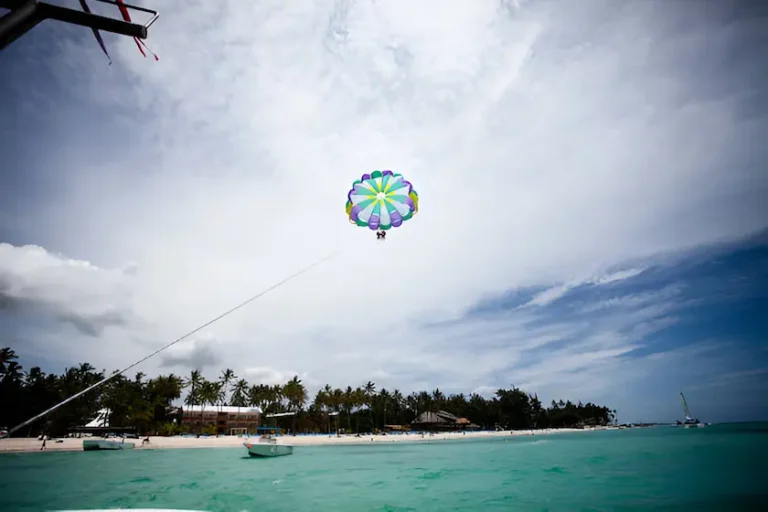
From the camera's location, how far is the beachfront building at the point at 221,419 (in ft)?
206

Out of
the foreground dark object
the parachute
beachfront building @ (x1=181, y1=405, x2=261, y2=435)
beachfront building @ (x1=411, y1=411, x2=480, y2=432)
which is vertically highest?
the parachute

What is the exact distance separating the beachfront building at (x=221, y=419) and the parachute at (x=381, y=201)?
208 feet

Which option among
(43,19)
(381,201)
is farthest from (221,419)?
(43,19)

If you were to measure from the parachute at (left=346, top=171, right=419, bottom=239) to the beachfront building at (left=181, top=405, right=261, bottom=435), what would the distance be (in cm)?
6337

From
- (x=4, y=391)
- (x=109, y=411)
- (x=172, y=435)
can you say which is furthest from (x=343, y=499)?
(x=109, y=411)

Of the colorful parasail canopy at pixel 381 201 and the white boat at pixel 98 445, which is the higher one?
the colorful parasail canopy at pixel 381 201

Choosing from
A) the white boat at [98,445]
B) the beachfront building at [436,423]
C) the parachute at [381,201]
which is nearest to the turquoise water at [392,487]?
the parachute at [381,201]

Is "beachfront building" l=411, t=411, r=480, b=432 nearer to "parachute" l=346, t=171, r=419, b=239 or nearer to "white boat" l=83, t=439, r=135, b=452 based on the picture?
"white boat" l=83, t=439, r=135, b=452

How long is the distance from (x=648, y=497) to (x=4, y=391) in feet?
196

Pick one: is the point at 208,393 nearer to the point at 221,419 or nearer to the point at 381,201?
the point at 221,419

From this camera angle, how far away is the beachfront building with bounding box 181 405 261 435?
6278 centimetres

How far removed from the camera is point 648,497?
14320mm

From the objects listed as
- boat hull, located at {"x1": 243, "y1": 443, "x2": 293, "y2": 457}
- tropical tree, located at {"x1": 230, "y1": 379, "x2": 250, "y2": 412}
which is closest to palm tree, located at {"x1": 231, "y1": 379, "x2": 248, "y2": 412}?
tropical tree, located at {"x1": 230, "y1": 379, "x2": 250, "y2": 412}

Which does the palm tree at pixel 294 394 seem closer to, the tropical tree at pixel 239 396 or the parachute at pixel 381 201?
the tropical tree at pixel 239 396
